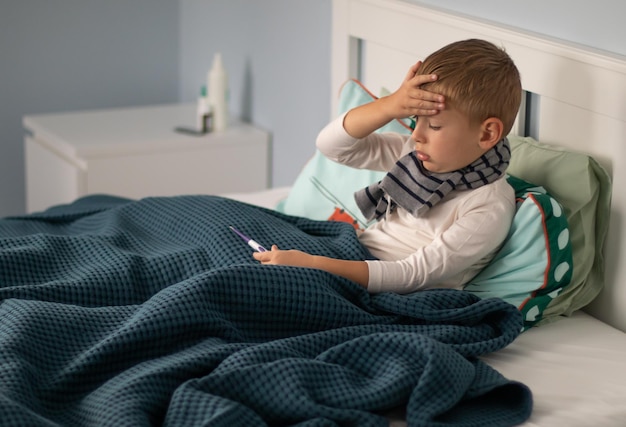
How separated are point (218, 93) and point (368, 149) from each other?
3.62 ft

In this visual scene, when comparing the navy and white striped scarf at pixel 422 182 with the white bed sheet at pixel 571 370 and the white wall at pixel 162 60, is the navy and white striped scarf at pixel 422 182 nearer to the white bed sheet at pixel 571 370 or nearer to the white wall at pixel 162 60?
the white bed sheet at pixel 571 370

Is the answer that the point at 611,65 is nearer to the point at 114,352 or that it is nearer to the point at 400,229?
the point at 400,229

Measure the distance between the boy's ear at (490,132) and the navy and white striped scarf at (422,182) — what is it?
2cm

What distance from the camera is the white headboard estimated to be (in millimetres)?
1448

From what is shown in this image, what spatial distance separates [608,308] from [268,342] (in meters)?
0.60

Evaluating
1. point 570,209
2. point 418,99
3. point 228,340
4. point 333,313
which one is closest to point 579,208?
point 570,209

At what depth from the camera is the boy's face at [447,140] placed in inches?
55.1

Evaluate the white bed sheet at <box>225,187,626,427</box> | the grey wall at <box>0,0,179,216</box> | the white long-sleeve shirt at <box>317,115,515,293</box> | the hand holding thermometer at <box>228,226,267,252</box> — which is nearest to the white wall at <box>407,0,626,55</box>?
A: the white long-sleeve shirt at <box>317,115,515,293</box>

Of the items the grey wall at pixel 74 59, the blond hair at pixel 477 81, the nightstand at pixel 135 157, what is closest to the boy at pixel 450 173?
the blond hair at pixel 477 81

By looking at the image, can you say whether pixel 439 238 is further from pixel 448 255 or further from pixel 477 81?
pixel 477 81

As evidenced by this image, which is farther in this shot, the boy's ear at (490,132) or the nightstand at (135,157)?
the nightstand at (135,157)

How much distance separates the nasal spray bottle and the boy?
1187mm

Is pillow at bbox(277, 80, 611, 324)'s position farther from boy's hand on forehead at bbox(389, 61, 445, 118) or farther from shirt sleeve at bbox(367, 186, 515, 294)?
boy's hand on forehead at bbox(389, 61, 445, 118)

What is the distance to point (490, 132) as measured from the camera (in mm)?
1411
